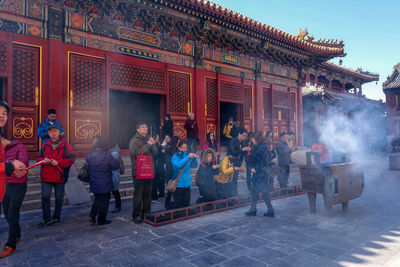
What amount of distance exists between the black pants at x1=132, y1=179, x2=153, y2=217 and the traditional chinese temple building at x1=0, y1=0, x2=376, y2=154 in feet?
4.23

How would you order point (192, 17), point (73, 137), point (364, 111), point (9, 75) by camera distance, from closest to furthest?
point (9, 75) < point (73, 137) < point (192, 17) < point (364, 111)

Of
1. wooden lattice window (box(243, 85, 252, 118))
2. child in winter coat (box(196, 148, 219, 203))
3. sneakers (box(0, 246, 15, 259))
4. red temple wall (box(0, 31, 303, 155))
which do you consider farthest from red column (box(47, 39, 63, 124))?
wooden lattice window (box(243, 85, 252, 118))

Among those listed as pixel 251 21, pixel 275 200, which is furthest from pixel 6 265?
pixel 251 21

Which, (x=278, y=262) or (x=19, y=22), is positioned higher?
(x=19, y=22)

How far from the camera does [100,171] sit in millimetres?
4199

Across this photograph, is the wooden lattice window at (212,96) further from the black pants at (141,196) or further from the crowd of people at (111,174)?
the black pants at (141,196)

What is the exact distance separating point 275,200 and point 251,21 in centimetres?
716

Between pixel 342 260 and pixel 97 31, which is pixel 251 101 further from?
pixel 342 260

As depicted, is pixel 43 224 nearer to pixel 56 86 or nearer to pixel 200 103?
pixel 56 86

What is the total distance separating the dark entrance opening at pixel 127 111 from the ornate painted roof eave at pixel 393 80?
2501 centimetres

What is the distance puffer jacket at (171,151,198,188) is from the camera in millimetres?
4812

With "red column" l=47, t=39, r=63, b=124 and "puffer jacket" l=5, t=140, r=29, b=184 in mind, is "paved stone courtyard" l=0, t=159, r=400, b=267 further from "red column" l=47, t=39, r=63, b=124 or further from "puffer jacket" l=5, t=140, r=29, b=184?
"red column" l=47, t=39, r=63, b=124

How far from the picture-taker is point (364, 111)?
23828mm

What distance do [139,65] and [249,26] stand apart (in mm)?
4573
